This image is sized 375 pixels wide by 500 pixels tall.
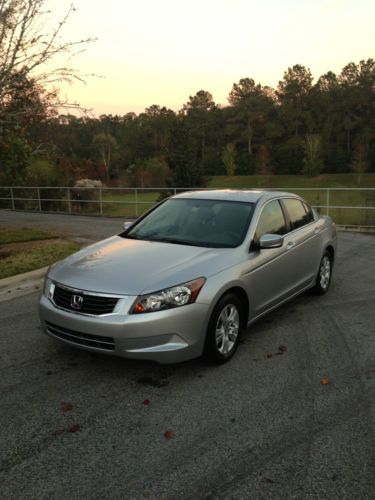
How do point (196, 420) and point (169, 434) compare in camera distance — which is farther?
point (196, 420)

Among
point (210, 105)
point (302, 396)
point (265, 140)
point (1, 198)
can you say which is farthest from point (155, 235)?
point (210, 105)

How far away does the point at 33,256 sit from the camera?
910cm

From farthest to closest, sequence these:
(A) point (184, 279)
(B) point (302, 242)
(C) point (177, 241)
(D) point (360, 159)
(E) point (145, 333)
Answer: (D) point (360, 159) < (B) point (302, 242) < (C) point (177, 241) < (A) point (184, 279) < (E) point (145, 333)

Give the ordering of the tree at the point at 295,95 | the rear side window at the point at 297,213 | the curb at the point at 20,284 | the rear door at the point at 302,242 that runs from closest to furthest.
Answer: the rear door at the point at 302,242 < the rear side window at the point at 297,213 < the curb at the point at 20,284 < the tree at the point at 295,95

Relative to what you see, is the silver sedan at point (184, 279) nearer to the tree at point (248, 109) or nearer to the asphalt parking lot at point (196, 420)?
the asphalt parking lot at point (196, 420)

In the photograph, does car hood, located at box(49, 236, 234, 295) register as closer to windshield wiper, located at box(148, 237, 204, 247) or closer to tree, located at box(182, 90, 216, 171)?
windshield wiper, located at box(148, 237, 204, 247)

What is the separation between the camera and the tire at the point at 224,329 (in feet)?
13.9

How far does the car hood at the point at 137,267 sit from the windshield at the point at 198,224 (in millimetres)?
231

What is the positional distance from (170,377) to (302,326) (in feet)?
6.55

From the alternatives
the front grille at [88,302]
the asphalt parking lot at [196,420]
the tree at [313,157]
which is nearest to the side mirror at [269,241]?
the asphalt parking lot at [196,420]

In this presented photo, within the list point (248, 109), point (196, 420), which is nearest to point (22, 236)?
point (196, 420)

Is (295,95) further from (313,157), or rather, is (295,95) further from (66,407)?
(66,407)

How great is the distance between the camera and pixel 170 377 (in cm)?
421

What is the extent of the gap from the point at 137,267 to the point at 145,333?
0.72m
